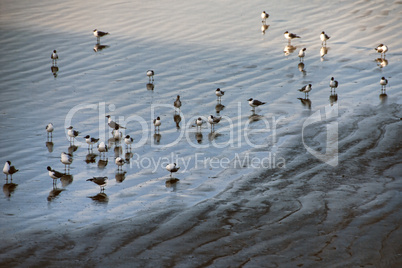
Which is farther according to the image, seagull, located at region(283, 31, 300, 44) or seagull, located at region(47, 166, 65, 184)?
seagull, located at region(283, 31, 300, 44)

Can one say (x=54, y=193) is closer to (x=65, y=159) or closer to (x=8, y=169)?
(x=8, y=169)

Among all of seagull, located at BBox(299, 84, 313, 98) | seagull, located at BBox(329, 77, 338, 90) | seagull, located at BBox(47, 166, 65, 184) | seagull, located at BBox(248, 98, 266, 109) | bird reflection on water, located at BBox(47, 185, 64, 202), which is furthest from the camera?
seagull, located at BBox(329, 77, 338, 90)

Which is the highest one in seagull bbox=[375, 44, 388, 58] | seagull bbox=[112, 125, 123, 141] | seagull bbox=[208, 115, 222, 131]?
seagull bbox=[375, 44, 388, 58]

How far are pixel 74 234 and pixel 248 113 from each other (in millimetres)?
10210

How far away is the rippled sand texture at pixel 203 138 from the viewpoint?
485 inches

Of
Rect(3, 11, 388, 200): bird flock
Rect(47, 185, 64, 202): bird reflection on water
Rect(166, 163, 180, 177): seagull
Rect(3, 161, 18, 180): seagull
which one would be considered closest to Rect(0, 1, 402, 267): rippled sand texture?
Rect(47, 185, 64, 202): bird reflection on water

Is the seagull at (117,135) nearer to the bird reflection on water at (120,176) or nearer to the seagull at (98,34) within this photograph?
the bird reflection on water at (120,176)

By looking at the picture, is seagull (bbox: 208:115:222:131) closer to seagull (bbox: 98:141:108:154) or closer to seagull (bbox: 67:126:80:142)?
A: seagull (bbox: 98:141:108:154)

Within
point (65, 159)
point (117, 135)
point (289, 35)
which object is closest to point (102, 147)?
point (117, 135)

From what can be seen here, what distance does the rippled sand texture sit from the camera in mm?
12312

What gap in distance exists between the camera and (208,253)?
11836 millimetres

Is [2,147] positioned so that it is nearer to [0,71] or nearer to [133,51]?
[0,71]

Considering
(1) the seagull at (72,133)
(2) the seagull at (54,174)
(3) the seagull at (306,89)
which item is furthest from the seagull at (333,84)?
(2) the seagull at (54,174)

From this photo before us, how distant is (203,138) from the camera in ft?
63.7
